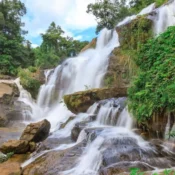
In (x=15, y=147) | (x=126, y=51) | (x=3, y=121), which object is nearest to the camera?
(x=15, y=147)

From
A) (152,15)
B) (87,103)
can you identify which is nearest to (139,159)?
(87,103)

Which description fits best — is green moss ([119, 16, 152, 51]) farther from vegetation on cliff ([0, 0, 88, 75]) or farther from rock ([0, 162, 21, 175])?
vegetation on cliff ([0, 0, 88, 75])

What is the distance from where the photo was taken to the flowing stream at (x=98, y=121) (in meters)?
5.73

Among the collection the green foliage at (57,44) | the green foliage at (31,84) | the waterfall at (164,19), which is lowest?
the green foliage at (31,84)

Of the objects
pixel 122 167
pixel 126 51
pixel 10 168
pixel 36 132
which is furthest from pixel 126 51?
pixel 122 167

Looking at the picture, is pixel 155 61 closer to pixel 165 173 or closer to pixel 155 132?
pixel 155 132

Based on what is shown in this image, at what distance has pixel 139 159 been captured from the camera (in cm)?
564

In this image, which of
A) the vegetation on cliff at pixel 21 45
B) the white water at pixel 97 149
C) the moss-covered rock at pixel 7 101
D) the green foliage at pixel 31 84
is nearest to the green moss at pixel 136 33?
the white water at pixel 97 149

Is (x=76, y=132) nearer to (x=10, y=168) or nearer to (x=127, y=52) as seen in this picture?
(x=10, y=168)

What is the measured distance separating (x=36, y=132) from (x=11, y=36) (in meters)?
21.2

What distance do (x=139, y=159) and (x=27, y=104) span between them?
510 inches

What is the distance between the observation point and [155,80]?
6.96m

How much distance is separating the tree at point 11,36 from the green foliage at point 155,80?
1911cm

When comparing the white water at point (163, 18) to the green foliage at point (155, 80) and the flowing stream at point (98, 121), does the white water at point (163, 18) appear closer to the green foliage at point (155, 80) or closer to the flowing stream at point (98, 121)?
the flowing stream at point (98, 121)
